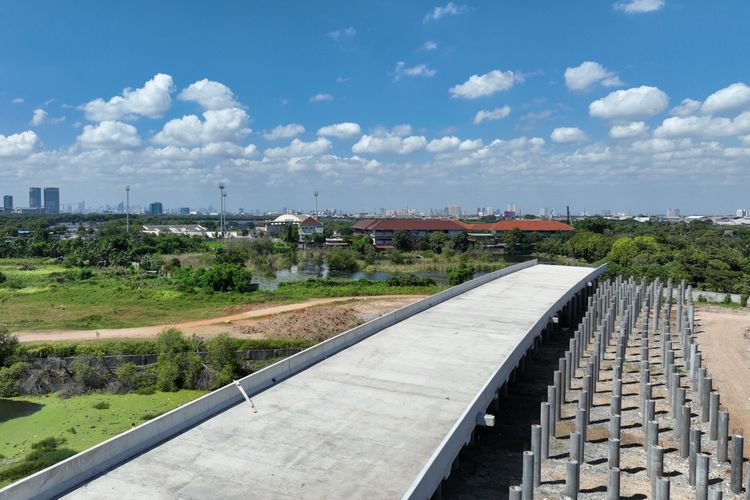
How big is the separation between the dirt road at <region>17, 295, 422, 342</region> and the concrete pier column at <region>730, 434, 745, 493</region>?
25.7 metres

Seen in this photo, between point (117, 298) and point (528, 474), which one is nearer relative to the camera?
point (528, 474)

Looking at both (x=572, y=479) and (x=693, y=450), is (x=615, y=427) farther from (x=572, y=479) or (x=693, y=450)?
(x=572, y=479)

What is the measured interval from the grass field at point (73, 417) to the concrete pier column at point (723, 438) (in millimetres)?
19541

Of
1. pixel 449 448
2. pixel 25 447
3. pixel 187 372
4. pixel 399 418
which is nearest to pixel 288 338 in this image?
pixel 187 372

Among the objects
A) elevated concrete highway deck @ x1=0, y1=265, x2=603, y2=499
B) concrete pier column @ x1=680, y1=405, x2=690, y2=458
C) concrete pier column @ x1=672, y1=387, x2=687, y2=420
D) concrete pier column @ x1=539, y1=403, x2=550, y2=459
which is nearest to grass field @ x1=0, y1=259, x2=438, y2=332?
elevated concrete highway deck @ x1=0, y1=265, x2=603, y2=499

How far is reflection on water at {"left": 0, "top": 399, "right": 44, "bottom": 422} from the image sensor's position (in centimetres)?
2192

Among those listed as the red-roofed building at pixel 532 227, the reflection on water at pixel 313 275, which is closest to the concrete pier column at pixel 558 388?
the reflection on water at pixel 313 275

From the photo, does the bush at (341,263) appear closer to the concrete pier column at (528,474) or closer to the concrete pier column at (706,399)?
the concrete pier column at (706,399)

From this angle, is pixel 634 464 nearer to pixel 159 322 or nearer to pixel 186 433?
pixel 186 433

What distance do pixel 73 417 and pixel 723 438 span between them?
74.1ft

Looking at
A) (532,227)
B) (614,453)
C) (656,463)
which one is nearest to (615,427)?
(614,453)

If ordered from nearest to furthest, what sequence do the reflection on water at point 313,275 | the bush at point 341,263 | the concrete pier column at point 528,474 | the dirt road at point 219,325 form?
the concrete pier column at point 528,474 → the dirt road at point 219,325 → the reflection on water at point 313,275 → the bush at point 341,263

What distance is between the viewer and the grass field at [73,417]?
18.7 metres

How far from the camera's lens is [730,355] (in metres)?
28.6
